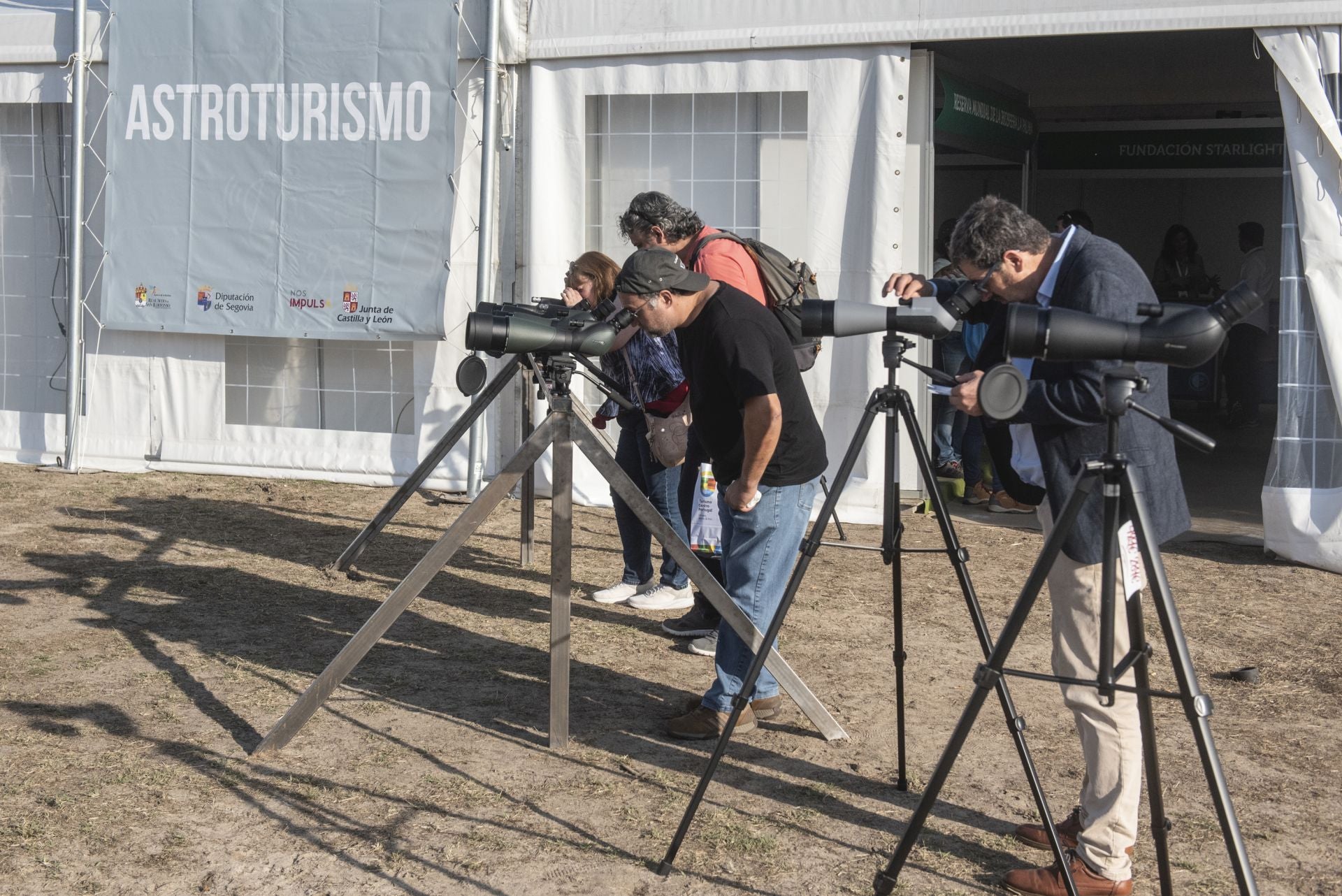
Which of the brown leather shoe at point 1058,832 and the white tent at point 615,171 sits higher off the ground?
the white tent at point 615,171

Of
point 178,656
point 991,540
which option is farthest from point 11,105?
point 991,540

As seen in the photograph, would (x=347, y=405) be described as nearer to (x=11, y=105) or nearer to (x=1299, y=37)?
(x=11, y=105)

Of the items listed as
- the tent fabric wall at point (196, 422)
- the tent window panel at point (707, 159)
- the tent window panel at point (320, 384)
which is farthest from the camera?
the tent window panel at point (320, 384)

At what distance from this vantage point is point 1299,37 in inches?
275

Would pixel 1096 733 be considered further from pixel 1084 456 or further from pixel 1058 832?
pixel 1084 456

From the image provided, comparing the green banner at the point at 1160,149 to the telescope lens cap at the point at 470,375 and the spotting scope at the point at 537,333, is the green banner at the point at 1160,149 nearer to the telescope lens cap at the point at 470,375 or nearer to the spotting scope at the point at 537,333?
the telescope lens cap at the point at 470,375

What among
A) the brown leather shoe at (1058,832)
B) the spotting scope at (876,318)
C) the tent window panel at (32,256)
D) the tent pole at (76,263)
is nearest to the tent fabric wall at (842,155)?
the tent pole at (76,263)

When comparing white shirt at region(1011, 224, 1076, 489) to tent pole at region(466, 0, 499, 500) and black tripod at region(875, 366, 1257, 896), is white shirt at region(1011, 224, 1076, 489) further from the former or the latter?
tent pole at region(466, 0, 499, 500)

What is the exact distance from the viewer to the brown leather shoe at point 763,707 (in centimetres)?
483

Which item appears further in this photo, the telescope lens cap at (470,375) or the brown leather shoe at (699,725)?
the telescope lens cap at (470,375)

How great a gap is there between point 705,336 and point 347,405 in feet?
18.1

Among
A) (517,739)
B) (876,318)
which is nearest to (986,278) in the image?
(876,318)

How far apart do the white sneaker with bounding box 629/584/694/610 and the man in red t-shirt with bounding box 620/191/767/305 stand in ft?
5.13

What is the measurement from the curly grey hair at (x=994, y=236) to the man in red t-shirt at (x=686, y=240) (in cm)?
183
